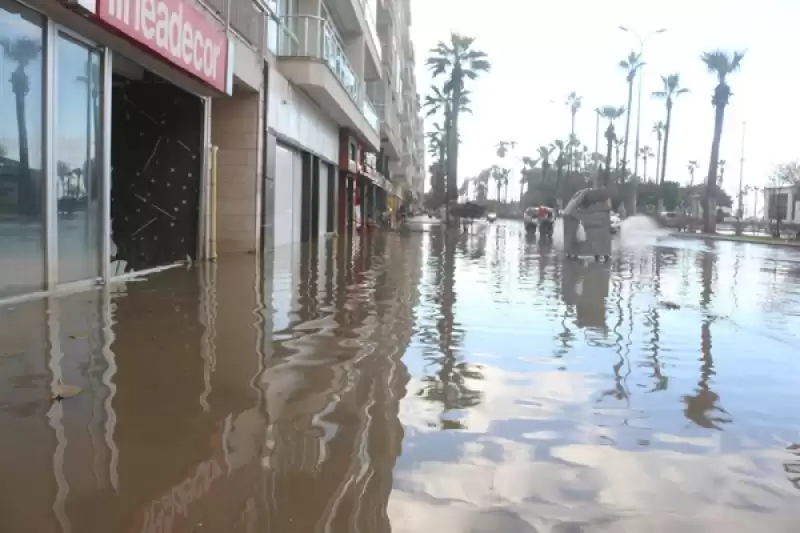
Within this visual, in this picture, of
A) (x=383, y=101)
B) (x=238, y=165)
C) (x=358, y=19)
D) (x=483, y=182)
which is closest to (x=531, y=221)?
(x=383, y=101)

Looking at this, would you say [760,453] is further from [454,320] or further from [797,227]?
[797,227]

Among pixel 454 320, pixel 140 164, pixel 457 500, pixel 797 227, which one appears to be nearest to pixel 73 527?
pixel 457 500

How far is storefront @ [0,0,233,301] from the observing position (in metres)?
8.45

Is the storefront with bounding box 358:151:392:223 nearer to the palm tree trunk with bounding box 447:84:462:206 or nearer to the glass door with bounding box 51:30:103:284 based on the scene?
the palm tree trunk with bounding box 447:84:462:206

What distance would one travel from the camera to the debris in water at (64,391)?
484 cm

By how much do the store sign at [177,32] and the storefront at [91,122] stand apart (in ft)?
0.08

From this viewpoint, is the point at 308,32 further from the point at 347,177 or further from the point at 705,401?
the point at 705,401

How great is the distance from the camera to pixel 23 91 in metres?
8.55

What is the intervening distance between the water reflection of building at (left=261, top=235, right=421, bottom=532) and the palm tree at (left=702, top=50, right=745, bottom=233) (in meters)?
43.5

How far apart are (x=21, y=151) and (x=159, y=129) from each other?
6026 millimetres

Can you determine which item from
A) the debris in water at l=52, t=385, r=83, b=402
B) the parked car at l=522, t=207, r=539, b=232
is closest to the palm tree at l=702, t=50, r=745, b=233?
the parked car at l=522, t=207, r=539, b=232

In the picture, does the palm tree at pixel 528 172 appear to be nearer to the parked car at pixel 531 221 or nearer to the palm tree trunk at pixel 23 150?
the parked car at pixel 531 221

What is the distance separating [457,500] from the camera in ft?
11.2

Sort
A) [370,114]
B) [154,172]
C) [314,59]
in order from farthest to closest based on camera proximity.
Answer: [370,114], [314,59], [154,172]
